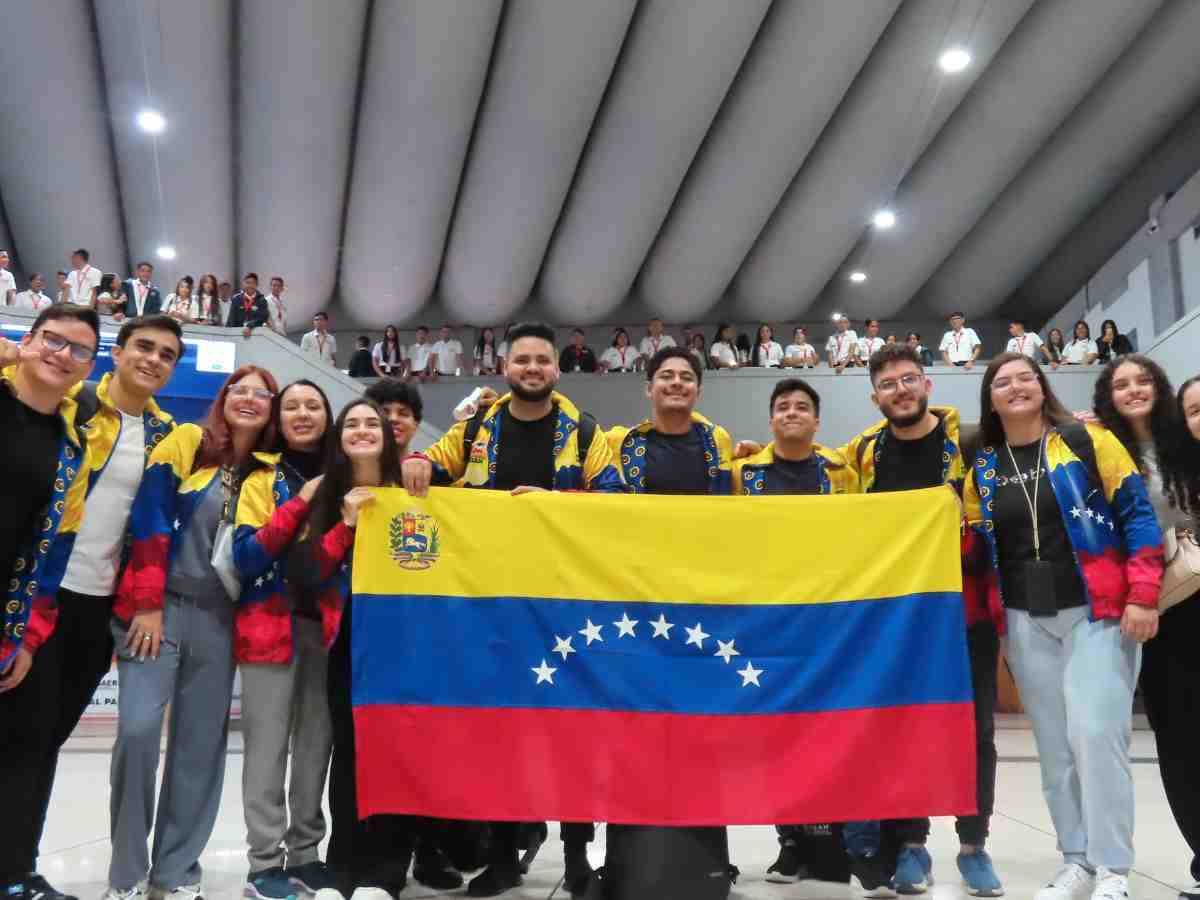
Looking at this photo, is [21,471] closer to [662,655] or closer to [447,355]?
[662,655]

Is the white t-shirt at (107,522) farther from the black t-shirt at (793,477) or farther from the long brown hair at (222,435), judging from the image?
the black t-shirt at (793,477)

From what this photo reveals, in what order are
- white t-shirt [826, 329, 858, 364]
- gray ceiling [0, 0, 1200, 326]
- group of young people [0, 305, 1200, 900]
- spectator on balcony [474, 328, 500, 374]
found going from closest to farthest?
group of young people [0, 305, 1200, 900], gray ceiling [0, 0, 1200, 326], white t-shirt [826, 329, 858, 364], spectator on balcony [474, 328, 500, 374]

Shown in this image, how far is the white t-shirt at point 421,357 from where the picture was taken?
18.5m

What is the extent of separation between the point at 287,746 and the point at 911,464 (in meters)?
2.69

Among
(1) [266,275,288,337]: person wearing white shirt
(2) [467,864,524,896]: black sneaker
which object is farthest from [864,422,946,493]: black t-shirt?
(1) [266,275,288,337]: person wearing white shirt

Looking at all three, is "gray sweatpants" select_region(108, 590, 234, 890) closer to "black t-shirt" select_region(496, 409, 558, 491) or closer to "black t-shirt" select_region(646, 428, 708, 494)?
"black t-shirt" select_region(496, 409, 558, 491)

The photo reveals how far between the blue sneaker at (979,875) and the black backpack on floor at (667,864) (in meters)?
1.00

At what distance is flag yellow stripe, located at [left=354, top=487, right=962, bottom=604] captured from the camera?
141 inches

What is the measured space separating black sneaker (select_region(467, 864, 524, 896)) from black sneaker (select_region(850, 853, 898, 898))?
1.31m

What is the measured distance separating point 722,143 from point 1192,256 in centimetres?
833

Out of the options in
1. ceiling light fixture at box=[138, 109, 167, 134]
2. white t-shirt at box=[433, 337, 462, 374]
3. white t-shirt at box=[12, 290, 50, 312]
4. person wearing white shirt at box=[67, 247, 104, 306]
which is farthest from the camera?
white t-shirt at box=[433, 337, 462, 374]

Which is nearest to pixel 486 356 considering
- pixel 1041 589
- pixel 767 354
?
pixel 767 354

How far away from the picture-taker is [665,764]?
11.2ft

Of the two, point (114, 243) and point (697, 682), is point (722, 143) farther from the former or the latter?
point (697, 682)
